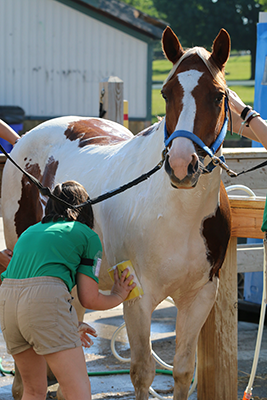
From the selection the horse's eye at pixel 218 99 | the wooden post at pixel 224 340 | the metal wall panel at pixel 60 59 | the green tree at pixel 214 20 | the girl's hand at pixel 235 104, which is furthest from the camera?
the green tree at pixel 214 20

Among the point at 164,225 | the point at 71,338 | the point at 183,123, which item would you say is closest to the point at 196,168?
the point at 183,123

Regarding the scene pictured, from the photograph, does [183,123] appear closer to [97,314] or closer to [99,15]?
[97,314]

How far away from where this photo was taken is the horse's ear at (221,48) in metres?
2.36

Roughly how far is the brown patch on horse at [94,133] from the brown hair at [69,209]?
1.02 metres

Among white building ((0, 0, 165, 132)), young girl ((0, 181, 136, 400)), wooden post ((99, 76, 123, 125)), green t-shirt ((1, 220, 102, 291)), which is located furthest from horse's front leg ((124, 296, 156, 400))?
white building ((0, 0, 165, 132))

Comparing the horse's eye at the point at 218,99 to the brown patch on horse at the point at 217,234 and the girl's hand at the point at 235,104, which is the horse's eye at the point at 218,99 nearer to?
the girl's hand at the point at 235,104

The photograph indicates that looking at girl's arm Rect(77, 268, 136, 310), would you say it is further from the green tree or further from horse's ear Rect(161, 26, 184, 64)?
the green tree

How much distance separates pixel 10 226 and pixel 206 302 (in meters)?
1.67

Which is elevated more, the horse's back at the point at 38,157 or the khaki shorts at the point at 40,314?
the horse's back at the point at 38,157

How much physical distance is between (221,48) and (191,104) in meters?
0.38

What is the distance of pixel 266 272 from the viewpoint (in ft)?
8.89

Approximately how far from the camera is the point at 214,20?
37.0m

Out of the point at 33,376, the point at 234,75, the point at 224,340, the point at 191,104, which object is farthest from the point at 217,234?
the point at 234,75

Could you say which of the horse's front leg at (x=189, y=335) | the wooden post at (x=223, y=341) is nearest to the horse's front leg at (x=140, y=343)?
the horse's front leg at (x=189, y=335)
